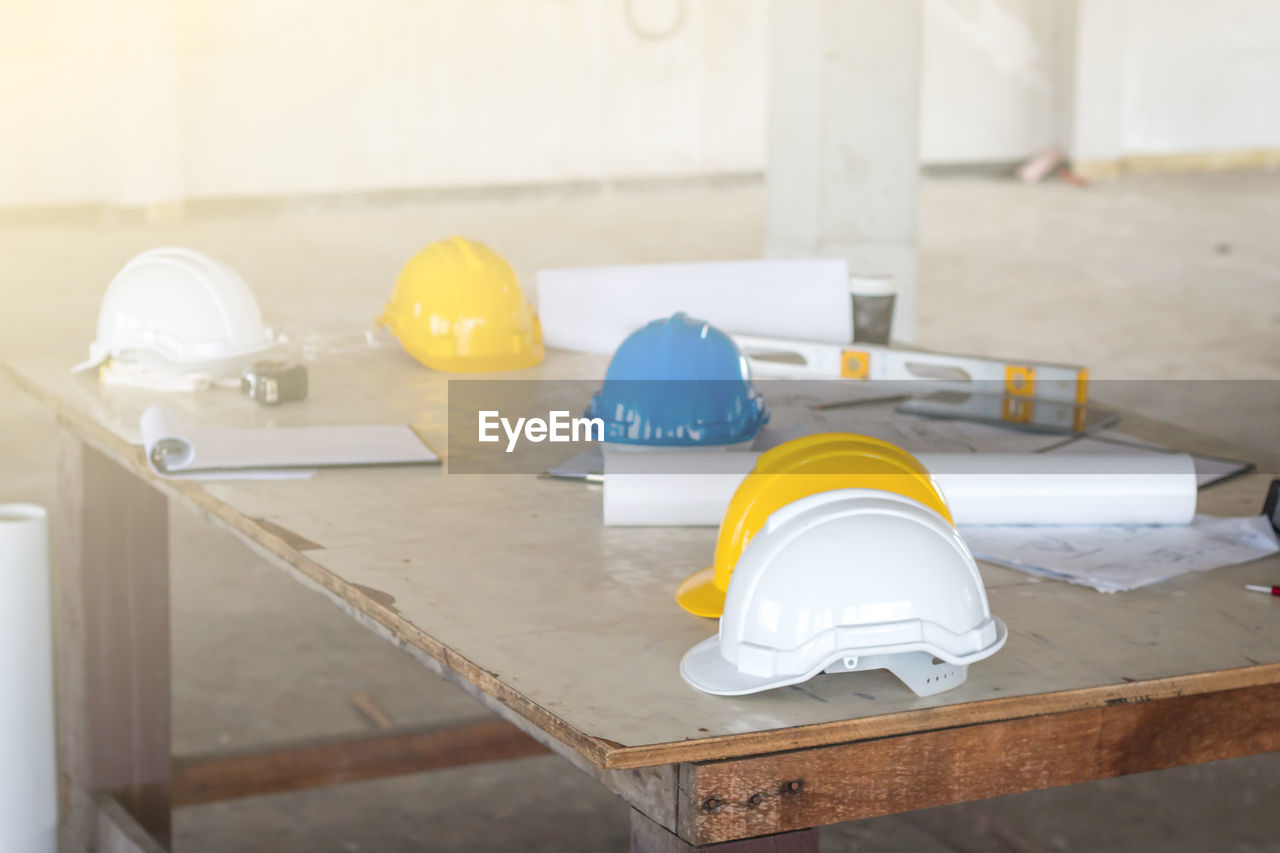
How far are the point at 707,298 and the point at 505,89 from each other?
10.4m

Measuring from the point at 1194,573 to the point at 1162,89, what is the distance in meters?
14.4

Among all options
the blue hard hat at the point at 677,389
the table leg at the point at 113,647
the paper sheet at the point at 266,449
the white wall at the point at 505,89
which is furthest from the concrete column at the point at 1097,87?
the paper sheet at the point at 266,449

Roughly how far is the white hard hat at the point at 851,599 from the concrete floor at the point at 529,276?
5.78 feet

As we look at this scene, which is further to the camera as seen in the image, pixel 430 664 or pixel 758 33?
pixel 758 33

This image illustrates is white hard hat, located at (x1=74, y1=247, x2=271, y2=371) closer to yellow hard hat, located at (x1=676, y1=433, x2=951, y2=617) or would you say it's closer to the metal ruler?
the metal ruler

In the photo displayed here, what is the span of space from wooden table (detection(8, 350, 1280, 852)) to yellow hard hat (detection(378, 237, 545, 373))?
0.40 meters

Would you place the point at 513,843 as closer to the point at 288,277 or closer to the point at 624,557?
the point at 624,557

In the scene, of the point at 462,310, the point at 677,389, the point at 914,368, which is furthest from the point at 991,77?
the point at 677,389

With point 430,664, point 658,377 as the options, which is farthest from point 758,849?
point 658,377

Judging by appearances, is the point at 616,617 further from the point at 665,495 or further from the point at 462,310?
the point at 462,310

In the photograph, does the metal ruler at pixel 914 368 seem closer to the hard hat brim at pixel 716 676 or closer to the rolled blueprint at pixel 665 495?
the rolled blueprint at pixel 665 495

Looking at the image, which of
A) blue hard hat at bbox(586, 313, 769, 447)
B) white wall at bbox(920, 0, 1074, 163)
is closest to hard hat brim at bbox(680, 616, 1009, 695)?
blue hard hat at bbox(586, 313, 769, 447)

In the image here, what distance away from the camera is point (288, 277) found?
9125mm

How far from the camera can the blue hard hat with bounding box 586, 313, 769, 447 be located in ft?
6.63
